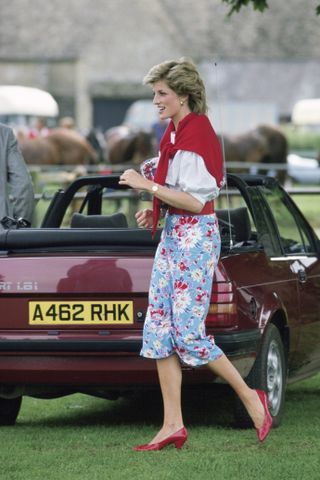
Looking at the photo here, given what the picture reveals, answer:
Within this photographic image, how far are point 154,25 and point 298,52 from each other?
8.13m

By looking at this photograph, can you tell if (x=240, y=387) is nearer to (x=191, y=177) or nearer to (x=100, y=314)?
(x=100, y=314)

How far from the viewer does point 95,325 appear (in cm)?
749

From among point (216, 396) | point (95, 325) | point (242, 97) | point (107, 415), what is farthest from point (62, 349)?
point (242, 97)

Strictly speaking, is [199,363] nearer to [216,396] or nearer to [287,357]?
[287,357]

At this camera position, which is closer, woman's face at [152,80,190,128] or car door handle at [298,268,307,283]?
woman's face at [152,80,190,128]

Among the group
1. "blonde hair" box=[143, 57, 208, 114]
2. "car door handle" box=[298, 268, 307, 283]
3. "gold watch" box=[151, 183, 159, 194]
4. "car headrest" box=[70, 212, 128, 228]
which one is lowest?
"car door handle" box=[298, 268, 307, 283]

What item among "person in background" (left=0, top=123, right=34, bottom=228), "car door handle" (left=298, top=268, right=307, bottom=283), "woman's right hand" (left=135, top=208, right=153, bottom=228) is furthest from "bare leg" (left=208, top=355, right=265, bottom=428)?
"person in background" (left=0, top=123, right=34, bottom=228)

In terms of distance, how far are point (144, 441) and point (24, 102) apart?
29407 millimetres

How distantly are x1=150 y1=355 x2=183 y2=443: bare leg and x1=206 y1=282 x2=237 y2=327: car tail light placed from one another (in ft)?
1.36

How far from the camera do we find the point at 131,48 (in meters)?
83.4

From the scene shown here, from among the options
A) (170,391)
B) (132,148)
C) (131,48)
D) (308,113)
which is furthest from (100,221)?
(131,48)

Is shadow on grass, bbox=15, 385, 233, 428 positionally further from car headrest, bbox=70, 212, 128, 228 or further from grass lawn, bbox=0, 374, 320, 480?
car headrest, bbox=70, 212, 128, 228

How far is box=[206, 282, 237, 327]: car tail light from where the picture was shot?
291 inches

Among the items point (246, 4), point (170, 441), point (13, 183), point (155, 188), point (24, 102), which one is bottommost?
point (24, 102)
